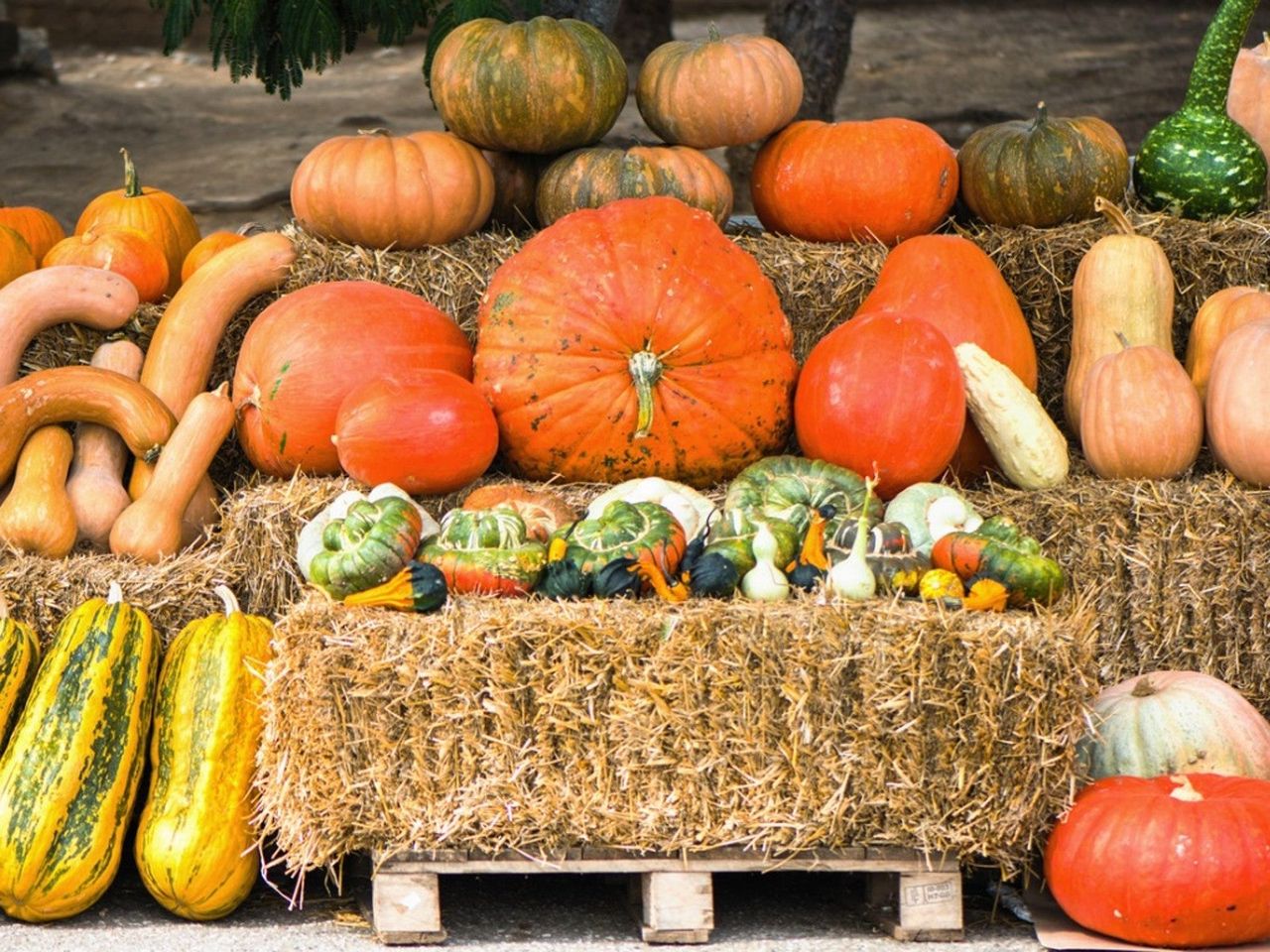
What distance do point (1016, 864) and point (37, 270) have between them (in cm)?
344

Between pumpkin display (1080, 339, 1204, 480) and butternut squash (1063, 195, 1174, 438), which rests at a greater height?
butternut squash (1063, 195, 1174, 438)

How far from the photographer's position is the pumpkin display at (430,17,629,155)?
559 cm

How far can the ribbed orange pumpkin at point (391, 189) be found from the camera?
5559mm

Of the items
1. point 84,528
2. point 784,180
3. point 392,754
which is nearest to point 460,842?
point 392,754

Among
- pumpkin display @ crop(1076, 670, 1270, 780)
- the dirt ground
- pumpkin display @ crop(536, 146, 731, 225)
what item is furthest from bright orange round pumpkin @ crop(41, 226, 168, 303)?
the dirt ground

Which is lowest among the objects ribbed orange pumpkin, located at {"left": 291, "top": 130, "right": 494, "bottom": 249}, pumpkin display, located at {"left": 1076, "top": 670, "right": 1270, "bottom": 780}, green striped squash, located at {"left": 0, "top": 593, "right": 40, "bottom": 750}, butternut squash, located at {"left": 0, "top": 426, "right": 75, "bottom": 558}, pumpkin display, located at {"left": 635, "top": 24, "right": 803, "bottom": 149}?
pumpkin display, located at {"left": 1076, "top": 670, "right": 1270, "bottom": 780}

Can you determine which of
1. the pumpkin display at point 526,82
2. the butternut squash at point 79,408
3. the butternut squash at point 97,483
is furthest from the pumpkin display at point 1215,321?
the butternut squash at point 97,483

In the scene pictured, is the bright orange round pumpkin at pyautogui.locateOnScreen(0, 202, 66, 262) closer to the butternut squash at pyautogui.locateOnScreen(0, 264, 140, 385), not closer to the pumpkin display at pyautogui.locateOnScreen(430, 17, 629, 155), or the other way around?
the butternut squash at pyautogui.locateOnScreen(0, 264, 140, 385)

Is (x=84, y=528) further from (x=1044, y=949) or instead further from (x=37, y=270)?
(x=1044, y=949)

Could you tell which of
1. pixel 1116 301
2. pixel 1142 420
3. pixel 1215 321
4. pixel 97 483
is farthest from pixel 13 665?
pixel 1215 321

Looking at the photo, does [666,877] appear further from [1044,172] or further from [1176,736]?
[1044,172]

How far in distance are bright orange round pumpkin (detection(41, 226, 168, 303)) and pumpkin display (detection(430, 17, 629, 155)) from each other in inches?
42.9

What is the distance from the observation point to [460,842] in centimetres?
402

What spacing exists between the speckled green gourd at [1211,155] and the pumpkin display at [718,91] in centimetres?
127
